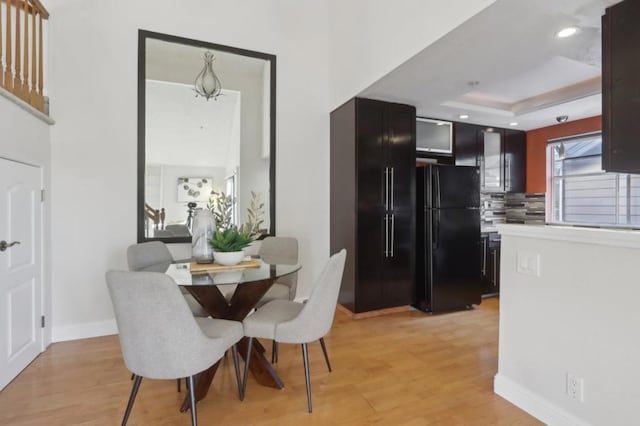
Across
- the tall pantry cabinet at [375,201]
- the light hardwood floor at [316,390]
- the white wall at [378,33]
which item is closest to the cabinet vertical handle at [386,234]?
the tall pantry cabinet at [375,201]

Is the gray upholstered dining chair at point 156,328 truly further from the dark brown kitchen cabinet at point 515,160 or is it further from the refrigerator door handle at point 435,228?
the dark brown kitchen cabinet at point 515,160

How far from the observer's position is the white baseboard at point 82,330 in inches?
115

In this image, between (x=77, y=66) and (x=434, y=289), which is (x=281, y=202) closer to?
(x=434, y=289)

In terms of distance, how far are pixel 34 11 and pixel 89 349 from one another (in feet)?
9.53

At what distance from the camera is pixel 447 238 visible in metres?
3.67

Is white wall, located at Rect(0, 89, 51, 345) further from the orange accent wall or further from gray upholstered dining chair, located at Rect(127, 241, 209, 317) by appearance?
the orange accent wall

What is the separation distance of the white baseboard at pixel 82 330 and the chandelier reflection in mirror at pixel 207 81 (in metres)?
2.47

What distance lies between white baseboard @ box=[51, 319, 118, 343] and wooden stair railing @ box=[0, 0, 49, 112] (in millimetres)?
1953

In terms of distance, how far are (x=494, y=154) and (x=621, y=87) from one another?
3.09 meters

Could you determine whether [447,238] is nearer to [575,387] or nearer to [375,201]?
[375,201]

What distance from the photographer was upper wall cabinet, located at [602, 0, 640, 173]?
5.37 ft

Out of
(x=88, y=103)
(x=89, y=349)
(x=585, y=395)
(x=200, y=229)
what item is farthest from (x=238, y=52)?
(x=585, y=395)

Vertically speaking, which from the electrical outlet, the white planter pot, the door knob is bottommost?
the electrical outlet

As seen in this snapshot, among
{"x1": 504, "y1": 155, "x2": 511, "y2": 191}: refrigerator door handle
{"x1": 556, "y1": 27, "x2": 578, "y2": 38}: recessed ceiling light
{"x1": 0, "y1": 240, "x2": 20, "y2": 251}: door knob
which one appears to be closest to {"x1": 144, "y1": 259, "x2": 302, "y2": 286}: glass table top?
{"x1": 0, "y1": 240, "x2": 20, "y2": 251}: door knob
